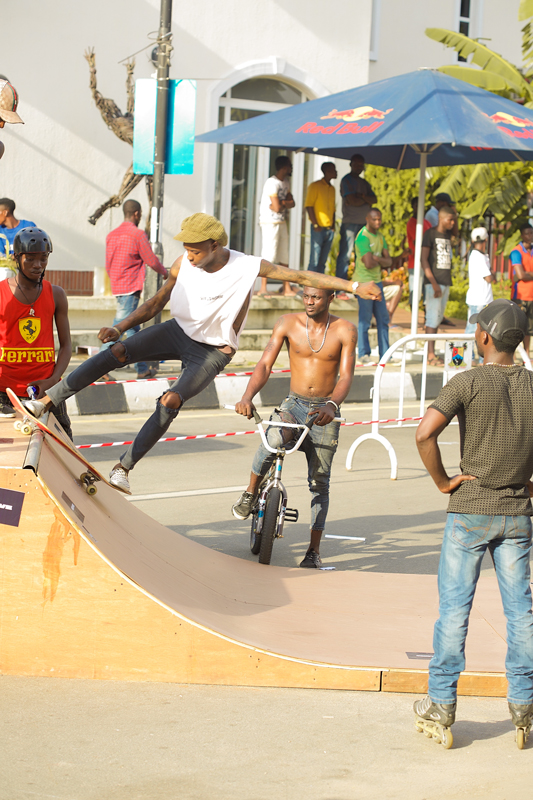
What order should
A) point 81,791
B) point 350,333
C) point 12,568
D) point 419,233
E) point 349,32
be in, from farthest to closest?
1. point 349,32
2. point 419,233
3. point 350,333
4. point 12,568
5. point 81,791

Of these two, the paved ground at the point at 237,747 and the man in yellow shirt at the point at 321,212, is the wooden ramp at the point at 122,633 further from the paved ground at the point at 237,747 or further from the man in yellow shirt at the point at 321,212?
the man in yellow shirt at the point at 321,212

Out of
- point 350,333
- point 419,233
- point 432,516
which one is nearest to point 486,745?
point 350,333

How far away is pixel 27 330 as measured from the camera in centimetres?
585

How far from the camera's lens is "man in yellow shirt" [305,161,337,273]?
617 inches

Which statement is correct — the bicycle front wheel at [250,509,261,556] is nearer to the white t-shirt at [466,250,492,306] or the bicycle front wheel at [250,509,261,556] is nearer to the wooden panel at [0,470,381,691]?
the wooden panel at [0,470,381,691]

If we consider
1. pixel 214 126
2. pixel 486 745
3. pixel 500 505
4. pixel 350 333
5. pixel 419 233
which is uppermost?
pixel 214 126

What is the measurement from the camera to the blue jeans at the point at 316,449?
6.60 m

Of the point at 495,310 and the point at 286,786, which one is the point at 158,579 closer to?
the point at 286,786

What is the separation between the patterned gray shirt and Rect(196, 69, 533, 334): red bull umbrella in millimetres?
7340

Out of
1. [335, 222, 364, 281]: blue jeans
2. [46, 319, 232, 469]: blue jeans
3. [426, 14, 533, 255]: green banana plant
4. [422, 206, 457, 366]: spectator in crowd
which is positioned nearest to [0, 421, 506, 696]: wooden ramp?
[46, 319, 232, 469]: blue jeans

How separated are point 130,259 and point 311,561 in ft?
23.2

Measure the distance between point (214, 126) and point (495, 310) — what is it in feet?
48.7

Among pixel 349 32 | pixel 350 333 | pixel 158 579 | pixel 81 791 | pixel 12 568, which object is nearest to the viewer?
pixel 81 791

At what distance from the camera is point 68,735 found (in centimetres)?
392
